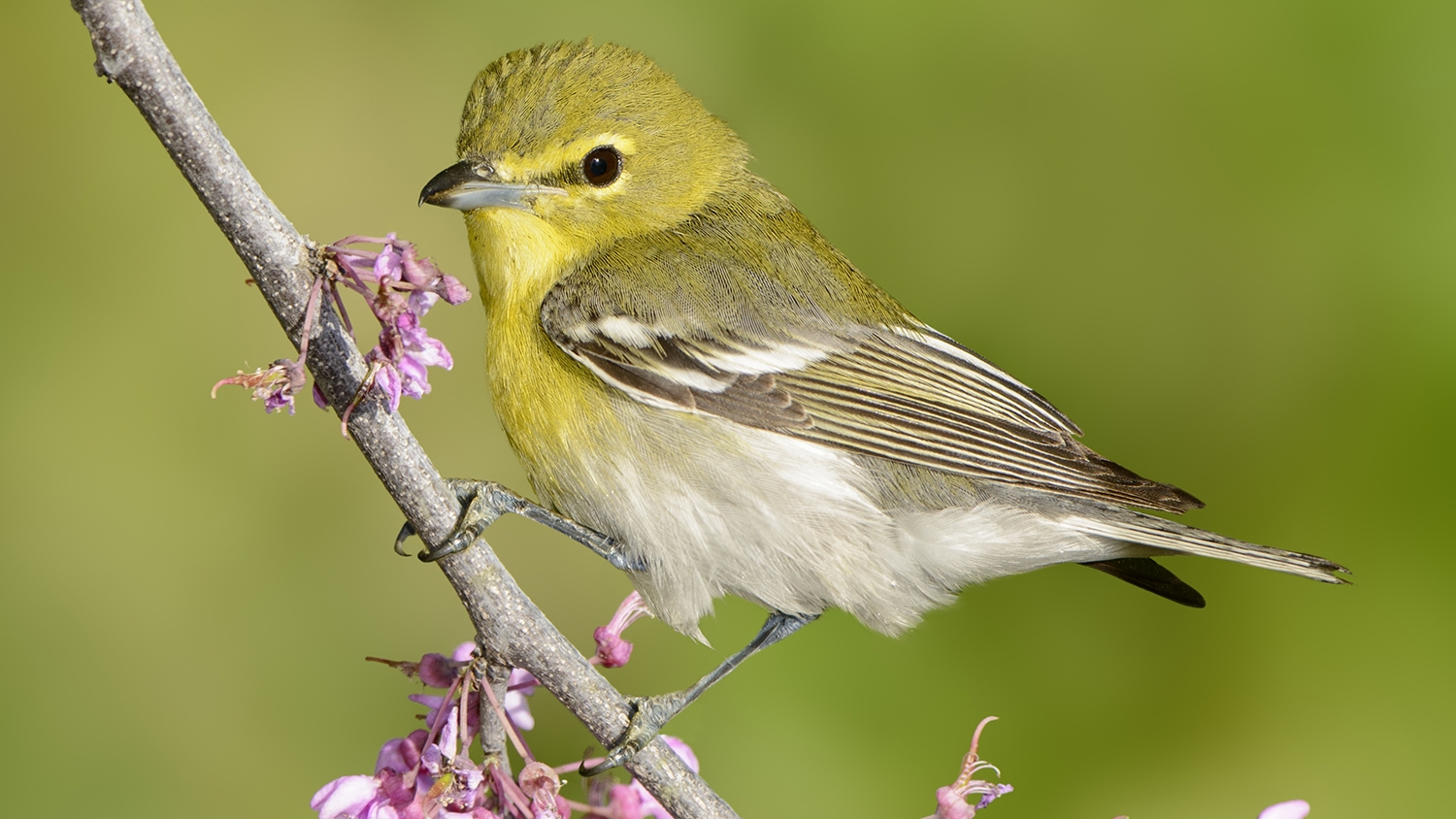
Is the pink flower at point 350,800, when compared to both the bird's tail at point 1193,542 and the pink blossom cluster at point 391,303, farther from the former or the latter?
the bird's tail at point 1193,542

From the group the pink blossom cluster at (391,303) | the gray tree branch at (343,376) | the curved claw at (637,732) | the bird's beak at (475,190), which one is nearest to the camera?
the gray tree branch at (343,376)

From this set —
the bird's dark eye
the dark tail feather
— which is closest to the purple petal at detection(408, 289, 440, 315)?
the bird's dark eye

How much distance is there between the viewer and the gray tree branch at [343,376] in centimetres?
145

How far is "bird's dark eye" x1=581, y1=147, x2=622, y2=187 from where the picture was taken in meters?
2.74

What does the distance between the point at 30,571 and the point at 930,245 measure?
268 cm

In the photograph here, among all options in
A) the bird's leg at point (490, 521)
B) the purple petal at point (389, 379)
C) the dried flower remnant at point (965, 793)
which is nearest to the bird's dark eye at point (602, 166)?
the bird's leg at point (490, 521)

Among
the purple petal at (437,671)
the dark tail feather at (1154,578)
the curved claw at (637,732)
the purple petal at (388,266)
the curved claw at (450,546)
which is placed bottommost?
the dark tail feather at (1154,578)

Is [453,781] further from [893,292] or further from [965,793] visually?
[893,292]

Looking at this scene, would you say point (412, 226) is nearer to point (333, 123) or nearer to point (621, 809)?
point (333, 123)

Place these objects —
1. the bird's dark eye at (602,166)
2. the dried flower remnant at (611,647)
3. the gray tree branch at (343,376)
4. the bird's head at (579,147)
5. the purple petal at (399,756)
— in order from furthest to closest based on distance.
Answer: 1. the bird's dark eye at (602,166)
2. the bird's head at (579,147)
3. the dried flower remnant at (611,647)
4. the purple petal at (399,756)
5. the gray tree branch at (343,376)

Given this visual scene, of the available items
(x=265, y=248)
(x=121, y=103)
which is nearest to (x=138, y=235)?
(x=121, y=103)

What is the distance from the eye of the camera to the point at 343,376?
1669 mm

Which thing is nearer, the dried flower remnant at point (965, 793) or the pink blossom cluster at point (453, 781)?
the pink blossom cluster at point (453, 781)

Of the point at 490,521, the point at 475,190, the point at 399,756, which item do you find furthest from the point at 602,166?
the point at 399,756
